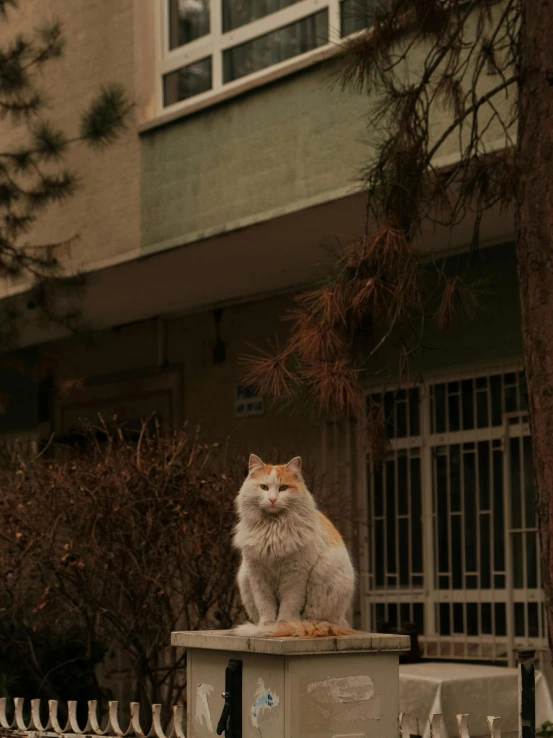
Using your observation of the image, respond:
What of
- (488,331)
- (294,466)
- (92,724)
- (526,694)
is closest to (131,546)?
(92,724)

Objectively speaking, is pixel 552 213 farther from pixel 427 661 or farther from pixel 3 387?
pixel 3 387

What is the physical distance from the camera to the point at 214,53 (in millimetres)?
11445

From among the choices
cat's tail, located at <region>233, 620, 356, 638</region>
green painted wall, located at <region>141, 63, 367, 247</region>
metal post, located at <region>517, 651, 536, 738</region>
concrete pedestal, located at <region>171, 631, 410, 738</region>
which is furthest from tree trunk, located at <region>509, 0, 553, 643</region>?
green painted wall, located at <region>141, 63, 367, 247</region>

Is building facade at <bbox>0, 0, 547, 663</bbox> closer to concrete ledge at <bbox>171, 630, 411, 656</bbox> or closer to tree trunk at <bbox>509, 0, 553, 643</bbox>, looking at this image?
tree trunk at <bbox>509, 0, 553, 643</bbox>

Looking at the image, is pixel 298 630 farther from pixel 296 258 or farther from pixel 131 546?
pixel 296 258

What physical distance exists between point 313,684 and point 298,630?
241mm

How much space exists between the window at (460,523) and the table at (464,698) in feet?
3.23


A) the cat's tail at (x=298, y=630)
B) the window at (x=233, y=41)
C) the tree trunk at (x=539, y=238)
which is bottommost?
the cat's tail at (x=298, y=630)

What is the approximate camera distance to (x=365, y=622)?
11477 millimetres

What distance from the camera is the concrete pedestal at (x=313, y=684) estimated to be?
5.15 metres

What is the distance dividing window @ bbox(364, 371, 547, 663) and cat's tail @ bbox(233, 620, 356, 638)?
479 centimetres

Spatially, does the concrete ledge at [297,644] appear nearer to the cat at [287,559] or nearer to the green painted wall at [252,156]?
the cat at [287,559]

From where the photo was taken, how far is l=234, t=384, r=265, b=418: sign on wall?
12673 millimetres

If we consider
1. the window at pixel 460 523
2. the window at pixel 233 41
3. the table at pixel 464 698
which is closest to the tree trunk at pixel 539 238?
the table at pixel 464 698
